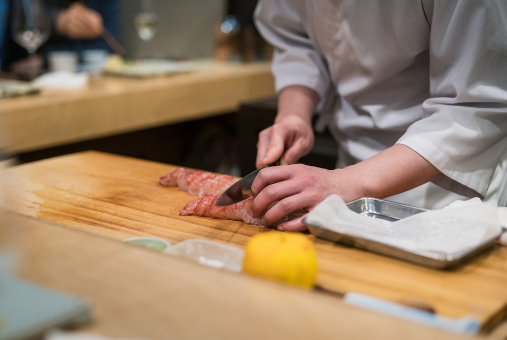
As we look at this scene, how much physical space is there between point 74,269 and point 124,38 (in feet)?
17.0

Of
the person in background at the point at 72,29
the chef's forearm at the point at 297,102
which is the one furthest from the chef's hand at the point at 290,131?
the person in background at the point at 72,29

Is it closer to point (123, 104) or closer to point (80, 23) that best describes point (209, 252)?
point (123, 104)

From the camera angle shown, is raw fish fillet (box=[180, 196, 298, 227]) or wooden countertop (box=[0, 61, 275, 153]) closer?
raw fish fillet (box=[180, 196, 298, 227])

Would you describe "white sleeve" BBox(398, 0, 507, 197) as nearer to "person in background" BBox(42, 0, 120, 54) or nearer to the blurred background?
the blurred background

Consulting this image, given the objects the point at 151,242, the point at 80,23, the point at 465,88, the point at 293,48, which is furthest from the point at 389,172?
the point at 80,23

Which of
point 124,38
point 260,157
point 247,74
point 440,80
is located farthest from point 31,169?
point 124,38

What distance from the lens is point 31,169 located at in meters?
1.31

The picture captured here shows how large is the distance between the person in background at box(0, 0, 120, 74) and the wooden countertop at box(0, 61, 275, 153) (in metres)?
0.82

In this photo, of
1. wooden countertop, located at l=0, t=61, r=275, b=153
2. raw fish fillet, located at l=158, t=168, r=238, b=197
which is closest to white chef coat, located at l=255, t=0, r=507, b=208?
raw fish fillet, located at l=158, t=168, r=238, b=197

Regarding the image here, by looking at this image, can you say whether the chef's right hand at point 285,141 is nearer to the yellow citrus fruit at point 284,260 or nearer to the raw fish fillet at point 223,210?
the raw fish fillet at point 223,210

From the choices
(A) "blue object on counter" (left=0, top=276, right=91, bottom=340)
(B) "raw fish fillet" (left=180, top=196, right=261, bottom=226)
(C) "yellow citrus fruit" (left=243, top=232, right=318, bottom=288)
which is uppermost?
(A) "blue object on counter" (left=0, top=276, right=91, bottom=340)

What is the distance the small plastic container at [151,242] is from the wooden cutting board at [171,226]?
0.09 feet

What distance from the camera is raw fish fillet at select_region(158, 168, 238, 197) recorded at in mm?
1134

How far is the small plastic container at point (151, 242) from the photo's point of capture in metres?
0.83
